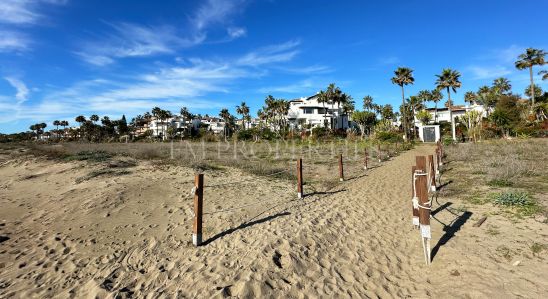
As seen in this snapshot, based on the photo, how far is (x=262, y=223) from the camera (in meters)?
7.59

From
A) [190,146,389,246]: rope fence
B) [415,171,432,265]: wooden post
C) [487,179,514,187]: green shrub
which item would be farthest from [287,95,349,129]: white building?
[415,171,432,265]: wooden post

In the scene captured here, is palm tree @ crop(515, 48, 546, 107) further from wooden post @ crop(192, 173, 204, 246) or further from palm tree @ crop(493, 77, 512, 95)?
wooden post @ crop(192, 173, 204, 246)

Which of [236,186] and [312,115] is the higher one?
[312,115]

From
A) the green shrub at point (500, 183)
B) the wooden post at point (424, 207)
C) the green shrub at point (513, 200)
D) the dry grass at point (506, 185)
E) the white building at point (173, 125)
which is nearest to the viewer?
the wooden post at point (424, 207)

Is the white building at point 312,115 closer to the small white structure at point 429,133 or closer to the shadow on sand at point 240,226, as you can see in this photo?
the small white structure at point 429,133

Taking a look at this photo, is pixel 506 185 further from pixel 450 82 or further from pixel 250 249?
pixel 450 82

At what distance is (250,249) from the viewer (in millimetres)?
6031

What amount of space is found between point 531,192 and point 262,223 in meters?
9.22

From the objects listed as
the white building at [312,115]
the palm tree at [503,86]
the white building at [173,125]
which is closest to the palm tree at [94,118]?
the white building at [173,125]

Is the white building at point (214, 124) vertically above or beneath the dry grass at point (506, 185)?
above

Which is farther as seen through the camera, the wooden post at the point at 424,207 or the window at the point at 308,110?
the window at the point at 308,110

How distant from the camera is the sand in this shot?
480cm

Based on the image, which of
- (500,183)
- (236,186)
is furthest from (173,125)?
(500,183)

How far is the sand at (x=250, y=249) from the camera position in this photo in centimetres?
480
